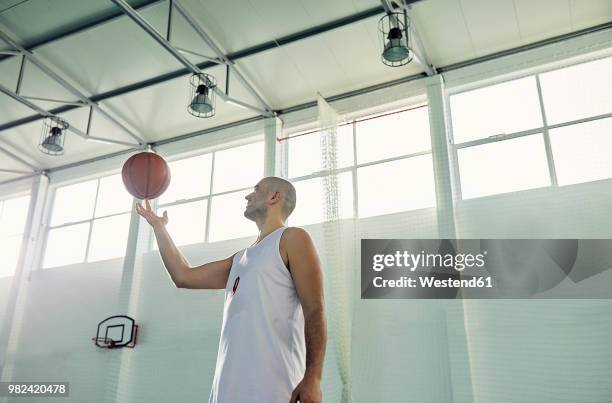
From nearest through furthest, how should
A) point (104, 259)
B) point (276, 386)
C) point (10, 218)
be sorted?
point (276, 386) → point (104, 259) → point (10, 218)

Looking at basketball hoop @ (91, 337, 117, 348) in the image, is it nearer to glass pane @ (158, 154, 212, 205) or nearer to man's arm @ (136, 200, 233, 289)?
glass pane @ (158, 154, 212, 205)

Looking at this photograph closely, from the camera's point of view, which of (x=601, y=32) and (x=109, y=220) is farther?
(x=109, y=220)

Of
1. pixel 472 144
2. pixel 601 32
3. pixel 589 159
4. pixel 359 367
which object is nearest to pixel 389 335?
pixel 359 367

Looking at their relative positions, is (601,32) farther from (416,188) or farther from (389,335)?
(389,335)

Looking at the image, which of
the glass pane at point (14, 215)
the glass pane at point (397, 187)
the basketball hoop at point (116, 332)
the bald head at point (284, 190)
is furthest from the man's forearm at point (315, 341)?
the glass pane at point (14, 215)

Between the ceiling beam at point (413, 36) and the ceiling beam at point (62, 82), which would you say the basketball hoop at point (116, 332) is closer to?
the ceiling beam at point (62, 82)

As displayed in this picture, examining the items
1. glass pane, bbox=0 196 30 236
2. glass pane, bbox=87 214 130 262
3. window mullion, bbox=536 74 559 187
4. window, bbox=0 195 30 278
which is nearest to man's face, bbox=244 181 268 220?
window mullion, bbox=536 74 559 187

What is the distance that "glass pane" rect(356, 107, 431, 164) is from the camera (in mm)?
5656

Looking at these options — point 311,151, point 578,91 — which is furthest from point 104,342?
point 578,91

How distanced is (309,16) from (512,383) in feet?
12.9

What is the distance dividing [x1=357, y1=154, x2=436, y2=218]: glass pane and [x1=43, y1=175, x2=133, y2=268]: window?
11.6ft

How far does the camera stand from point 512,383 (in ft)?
14.4

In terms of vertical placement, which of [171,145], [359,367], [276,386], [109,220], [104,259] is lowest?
[276,386]

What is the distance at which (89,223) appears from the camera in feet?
24.6
